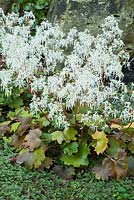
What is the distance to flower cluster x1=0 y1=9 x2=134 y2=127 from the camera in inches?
174

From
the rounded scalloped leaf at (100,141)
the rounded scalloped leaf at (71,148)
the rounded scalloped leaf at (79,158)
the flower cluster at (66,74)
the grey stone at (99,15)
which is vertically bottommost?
the rounded scalloped leaf at (79,158)

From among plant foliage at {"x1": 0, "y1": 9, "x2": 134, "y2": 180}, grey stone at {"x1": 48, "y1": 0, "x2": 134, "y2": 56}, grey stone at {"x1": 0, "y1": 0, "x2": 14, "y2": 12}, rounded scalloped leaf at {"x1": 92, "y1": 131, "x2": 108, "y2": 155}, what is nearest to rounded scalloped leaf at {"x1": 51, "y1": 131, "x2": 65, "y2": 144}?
plant foliage at {"x1": 0, "y1": 9, "x2": 134, "y2": 180}

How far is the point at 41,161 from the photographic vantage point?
445cm

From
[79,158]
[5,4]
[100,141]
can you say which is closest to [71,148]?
[79,158]

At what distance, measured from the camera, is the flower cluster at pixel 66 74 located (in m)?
4.41

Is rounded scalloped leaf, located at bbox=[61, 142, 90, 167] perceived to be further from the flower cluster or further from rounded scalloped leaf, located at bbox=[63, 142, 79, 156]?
the flower cluster

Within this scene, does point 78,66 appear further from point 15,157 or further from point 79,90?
point 15,157

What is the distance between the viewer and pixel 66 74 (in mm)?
4676

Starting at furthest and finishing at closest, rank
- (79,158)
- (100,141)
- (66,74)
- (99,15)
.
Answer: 1. (99,15)
2. (66,74)
3. (79,158)
4. (100,141)

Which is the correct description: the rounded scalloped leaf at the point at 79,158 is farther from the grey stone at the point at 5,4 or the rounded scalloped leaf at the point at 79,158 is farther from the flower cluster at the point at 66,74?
the grey stone at the point at 5,4

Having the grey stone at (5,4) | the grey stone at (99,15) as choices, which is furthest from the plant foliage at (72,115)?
the grey stone at (5,4)

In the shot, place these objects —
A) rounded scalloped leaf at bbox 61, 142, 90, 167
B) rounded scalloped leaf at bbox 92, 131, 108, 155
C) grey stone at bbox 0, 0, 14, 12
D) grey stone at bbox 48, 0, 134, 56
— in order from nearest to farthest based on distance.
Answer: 1. rounded scalloped leaf at bbox 92, 131, 108, 155
2. rounded scalloped leaf at bbox 61, 142, 90, 167
3. grey stone at bbox 48, 0, 134, 56
4. grey stone at bbox 0, 0, 14, 12

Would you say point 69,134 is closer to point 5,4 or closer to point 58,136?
point 58,136

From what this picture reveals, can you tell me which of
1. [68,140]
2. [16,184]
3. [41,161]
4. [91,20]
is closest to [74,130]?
[68,140]
